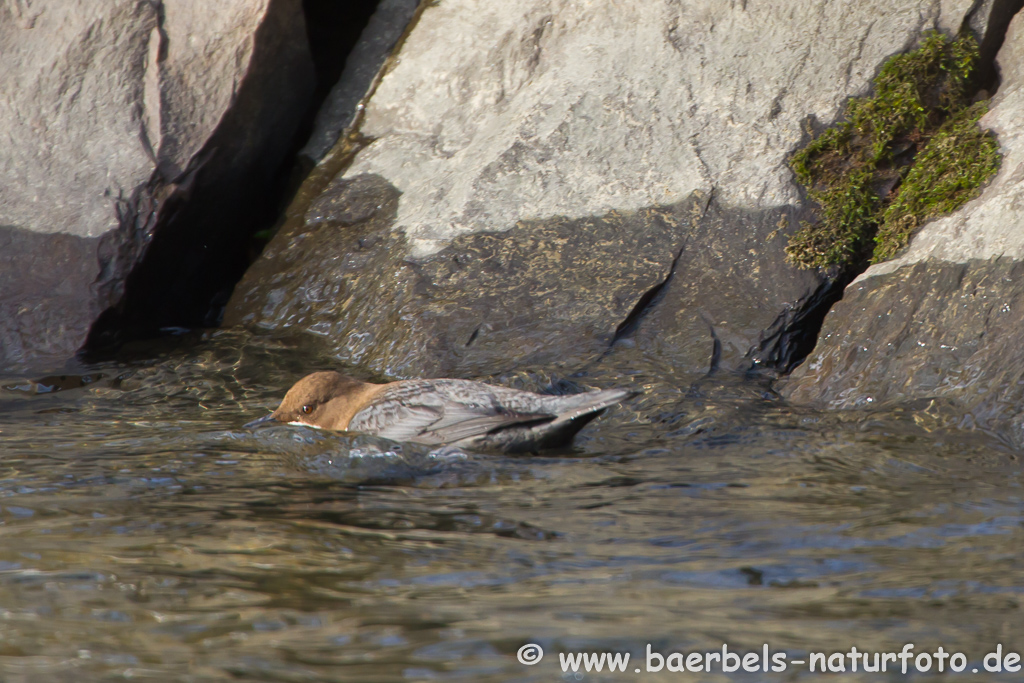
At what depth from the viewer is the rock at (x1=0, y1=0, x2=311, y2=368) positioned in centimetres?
561

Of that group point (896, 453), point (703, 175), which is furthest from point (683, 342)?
point (896, 453)

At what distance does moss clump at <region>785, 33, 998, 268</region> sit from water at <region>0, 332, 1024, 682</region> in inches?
49.1

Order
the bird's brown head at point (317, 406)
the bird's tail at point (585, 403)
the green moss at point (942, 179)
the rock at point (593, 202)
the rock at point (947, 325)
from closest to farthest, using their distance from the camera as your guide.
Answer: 1. the bird's tail at point (585, 403)
2. the rock at point (947, 325)
3. the bird's brown head at point (317, 406)
4. the green moss at point (942, 179)
5. the rock at point (593, 202)

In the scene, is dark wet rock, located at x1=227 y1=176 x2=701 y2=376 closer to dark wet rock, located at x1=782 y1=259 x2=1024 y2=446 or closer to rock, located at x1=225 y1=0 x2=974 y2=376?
rock, located at x1=225 y1=0 x2=974 y2=376

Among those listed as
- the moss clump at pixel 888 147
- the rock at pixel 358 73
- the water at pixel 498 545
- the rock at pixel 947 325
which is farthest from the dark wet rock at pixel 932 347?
the rock at pixel 358 73

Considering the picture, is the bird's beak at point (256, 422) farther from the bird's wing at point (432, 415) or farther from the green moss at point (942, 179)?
the green moss at point (942, 179)

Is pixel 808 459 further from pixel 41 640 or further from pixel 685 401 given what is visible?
pixel 41 640

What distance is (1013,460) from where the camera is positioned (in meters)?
3.59

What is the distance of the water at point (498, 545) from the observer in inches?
83.6
